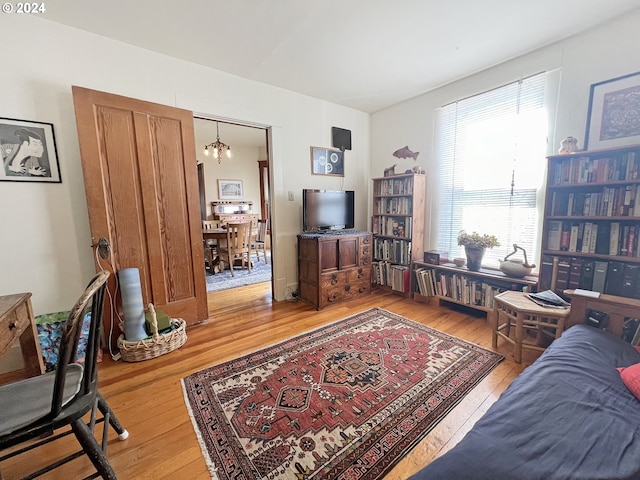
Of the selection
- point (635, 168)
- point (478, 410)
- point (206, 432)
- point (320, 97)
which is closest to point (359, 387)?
point (478, 410)

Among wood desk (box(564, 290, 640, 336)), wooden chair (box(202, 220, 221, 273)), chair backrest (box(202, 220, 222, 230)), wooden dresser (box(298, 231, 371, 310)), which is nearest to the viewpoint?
wood desk (box(564, 290, 640, 336))

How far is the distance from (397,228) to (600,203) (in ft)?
5.86

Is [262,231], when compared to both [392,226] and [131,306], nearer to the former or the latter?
[392,226]

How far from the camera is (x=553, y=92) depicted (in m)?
2.30

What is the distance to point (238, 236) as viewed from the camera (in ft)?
15.1

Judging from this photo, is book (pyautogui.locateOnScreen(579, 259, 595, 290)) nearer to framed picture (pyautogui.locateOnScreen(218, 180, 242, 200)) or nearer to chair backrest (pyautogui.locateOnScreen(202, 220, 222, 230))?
chair backrest (pyautogui.locateOnScreen(202, 220, 222, 230))

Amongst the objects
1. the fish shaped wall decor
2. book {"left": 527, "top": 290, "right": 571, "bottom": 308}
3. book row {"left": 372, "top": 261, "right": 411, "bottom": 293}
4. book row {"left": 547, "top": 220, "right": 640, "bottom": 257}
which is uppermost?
the fish shaped wall decor

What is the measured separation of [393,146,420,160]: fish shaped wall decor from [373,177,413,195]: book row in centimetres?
39

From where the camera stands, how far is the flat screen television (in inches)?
124

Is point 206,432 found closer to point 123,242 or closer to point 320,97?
point 123,242

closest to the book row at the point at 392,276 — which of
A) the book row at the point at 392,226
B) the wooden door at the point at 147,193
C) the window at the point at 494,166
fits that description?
the book row at the point at 392,226

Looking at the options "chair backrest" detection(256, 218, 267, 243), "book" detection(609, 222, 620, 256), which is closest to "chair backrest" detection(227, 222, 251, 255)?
"chair backrest" detection(256, 218, 267, 243)

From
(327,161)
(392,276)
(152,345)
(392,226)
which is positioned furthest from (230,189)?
(152,345)

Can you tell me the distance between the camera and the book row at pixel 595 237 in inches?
72.8
